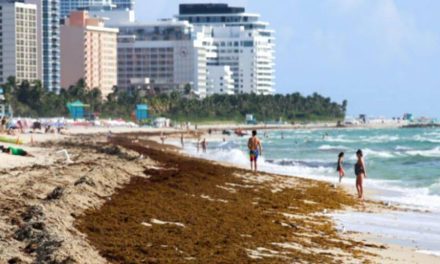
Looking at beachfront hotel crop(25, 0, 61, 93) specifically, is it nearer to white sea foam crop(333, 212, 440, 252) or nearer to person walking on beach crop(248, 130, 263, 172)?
person walking on beach crop(248, 130, 263, 172)

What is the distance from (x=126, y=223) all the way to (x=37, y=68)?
600 ft

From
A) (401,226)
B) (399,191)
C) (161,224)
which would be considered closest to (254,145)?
(399,191)

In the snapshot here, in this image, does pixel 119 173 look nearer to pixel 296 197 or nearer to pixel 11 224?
pixel 296 197

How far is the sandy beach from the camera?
12477mm

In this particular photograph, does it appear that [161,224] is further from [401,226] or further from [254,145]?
[254,145]

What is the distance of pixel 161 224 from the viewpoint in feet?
52.4

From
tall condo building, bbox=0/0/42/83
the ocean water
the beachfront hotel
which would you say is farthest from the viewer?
the beachfront hotel

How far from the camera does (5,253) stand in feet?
36.4

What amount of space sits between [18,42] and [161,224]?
595ft

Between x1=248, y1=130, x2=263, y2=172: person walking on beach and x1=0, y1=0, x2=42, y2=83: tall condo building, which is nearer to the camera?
x1=248, y1=130, x2=263, y2=172: person walking on beach

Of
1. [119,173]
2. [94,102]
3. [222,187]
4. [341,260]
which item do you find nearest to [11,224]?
[341,260]

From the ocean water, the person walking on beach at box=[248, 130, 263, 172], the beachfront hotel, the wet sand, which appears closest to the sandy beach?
the wet sand

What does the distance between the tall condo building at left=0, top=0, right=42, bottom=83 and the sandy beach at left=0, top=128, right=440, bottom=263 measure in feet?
558

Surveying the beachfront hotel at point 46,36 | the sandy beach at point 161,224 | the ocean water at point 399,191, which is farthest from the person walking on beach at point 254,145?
the beachfront hotel at point 46,36
